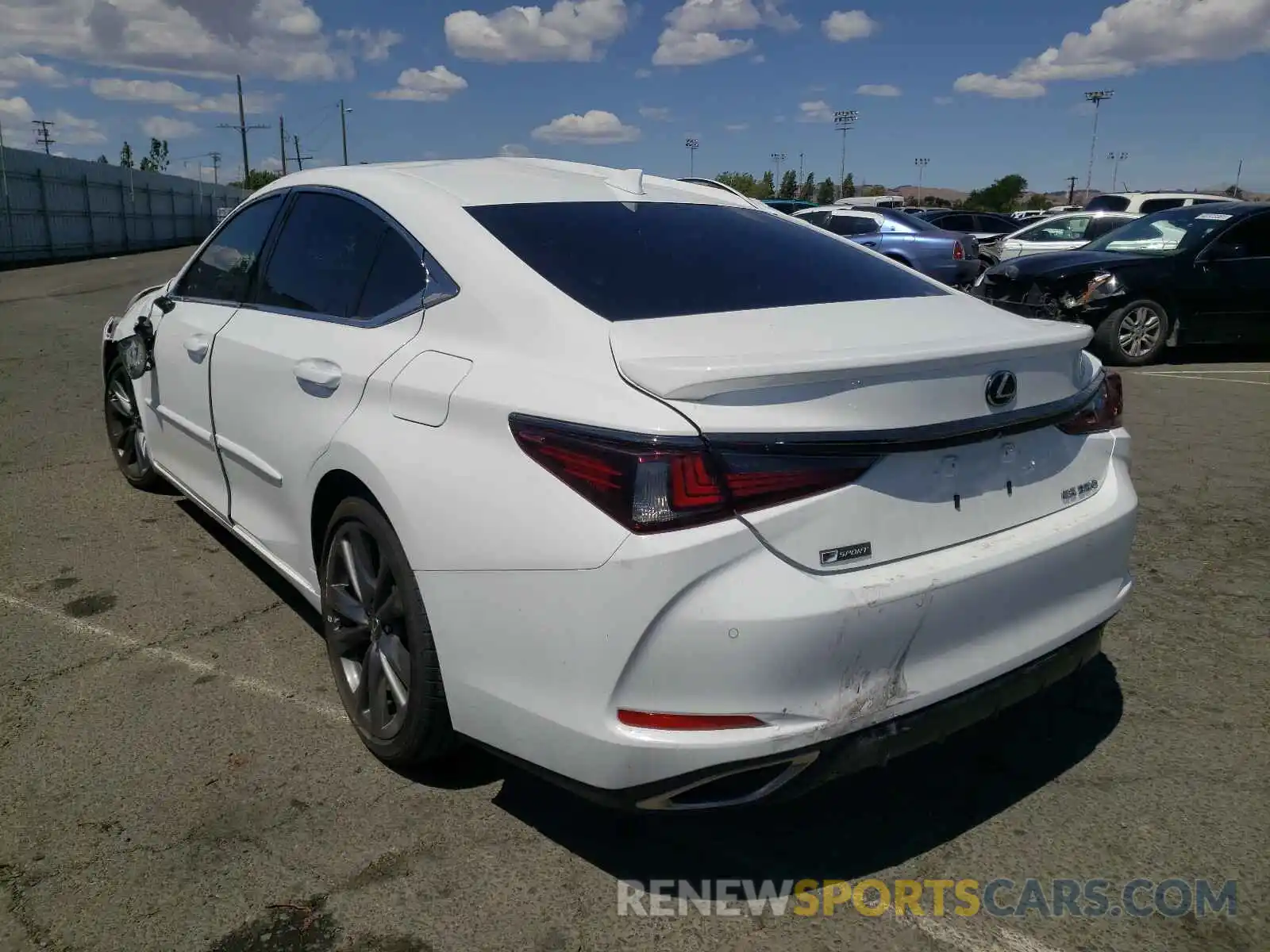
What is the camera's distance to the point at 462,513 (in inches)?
91.3

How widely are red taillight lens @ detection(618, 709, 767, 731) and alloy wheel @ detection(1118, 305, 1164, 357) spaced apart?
9.07m

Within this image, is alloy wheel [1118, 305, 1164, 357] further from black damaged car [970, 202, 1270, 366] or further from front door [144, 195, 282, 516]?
front door [144, 195, 282, 516]

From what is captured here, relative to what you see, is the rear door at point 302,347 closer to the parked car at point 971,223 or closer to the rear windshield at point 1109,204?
the rear windshield at point 1109,204

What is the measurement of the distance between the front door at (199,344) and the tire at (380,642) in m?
1.20

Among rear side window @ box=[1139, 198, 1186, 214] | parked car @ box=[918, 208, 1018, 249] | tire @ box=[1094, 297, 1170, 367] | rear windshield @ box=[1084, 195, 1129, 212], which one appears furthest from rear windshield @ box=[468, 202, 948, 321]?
parked car @ box=[918, 208, 1018, 249]

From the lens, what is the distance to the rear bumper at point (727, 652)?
2.02m

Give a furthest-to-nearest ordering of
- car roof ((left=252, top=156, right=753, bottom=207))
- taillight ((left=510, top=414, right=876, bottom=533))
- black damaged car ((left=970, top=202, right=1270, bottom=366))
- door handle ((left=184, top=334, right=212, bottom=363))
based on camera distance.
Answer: black damaged car ((left=970, top=202, right=1270, bottom=366)) → door handle ((left=184, top=334, right=212, bottom=363)) → car roof ((left=252, top=156, right=753, bottom=207)) → taillight ((left=510, top=414, right=876, bottom=533))

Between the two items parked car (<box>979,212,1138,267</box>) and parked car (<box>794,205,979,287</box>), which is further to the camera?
parked car (<box>979,212,1138,267</box>)

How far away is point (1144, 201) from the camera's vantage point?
17.8m

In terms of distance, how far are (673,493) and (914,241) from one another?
15773 millimetres

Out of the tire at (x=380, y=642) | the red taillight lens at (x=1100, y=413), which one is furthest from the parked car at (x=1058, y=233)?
the tire at (x=380, y=642)

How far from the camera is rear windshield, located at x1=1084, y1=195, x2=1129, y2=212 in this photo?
18.2m

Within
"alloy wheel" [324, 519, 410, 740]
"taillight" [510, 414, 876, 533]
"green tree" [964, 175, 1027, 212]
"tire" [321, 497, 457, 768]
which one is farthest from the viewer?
"green tree" [964, 175, 1027, 212]

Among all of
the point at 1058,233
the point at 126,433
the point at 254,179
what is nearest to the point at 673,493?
the point at 126,433
